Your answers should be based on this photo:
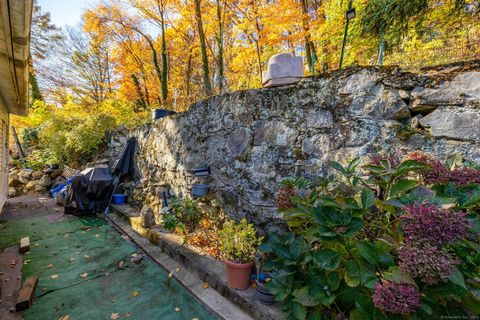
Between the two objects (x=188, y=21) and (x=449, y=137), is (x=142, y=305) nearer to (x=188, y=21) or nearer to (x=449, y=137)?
(x=449, y=137)

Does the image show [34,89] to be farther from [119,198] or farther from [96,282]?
[96,282]

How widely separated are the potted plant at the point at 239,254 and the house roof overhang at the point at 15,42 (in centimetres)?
243

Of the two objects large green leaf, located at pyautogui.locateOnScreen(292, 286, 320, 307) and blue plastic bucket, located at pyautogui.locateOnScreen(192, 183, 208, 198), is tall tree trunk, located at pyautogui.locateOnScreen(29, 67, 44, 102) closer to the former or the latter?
blue plastic bucket, located at pyautogui.locateOnScreen(192, 183, 208, 198)

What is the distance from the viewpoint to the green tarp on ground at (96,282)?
2.09 meters

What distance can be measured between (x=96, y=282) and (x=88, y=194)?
3082mm

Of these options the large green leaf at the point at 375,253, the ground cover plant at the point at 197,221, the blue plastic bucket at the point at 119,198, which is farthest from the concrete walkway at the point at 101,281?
the large green leaf at the point at 375,253

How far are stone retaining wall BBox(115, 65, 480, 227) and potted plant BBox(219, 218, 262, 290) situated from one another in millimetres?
410

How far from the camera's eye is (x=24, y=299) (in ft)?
6.96

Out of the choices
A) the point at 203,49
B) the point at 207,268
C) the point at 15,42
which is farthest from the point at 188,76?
the point at 207,268

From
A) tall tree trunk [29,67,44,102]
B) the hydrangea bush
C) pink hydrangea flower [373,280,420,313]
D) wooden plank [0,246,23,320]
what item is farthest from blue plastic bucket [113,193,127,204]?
tall tree trunk [29,67,44,102]

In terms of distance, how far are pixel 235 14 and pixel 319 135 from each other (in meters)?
7.82

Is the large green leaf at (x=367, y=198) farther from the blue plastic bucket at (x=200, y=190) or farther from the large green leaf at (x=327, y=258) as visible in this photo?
the blue plastic bucket at (x=200, y=190)

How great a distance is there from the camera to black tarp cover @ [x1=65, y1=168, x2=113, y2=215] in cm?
488

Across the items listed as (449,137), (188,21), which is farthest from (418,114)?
(188,21)
